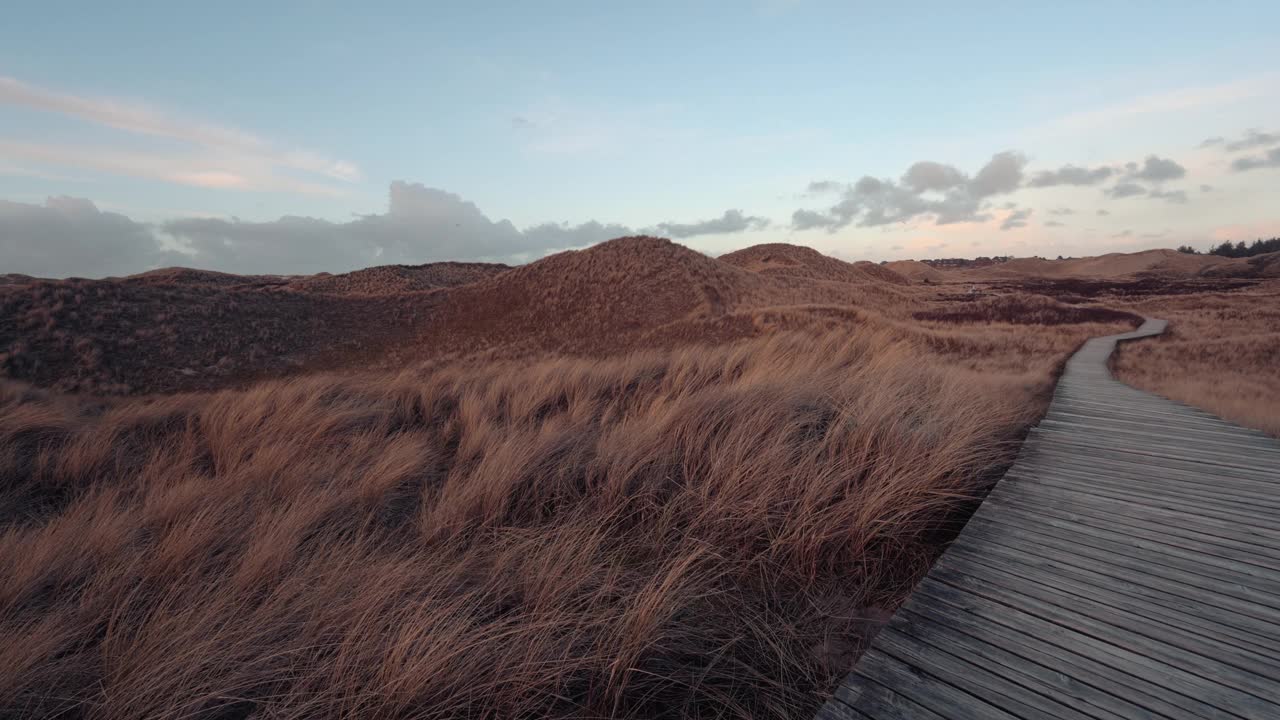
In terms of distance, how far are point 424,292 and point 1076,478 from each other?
35.7m

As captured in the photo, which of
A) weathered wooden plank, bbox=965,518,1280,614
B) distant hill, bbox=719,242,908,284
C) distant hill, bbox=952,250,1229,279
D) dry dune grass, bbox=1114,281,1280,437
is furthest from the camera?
distant hill, bbox=952,250,1229,279

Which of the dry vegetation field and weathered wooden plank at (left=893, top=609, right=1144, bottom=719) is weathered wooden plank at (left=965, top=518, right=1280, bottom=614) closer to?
the dry vegetation field

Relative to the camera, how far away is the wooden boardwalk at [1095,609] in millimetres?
1755

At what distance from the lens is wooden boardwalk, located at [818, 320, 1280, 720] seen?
1.75 m

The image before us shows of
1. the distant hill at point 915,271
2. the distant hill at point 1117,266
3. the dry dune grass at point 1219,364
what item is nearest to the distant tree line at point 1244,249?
the distant hill at point 1117,266

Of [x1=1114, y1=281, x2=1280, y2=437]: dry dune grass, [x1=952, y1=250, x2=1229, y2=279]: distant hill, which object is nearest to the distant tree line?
[x1=952, y1=250, x2=1229, y2=279]: distant hill

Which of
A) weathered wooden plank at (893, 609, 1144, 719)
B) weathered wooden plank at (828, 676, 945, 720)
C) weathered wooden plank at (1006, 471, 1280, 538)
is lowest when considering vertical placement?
weathered wooden plank at (1006, 471, 1280, 538)

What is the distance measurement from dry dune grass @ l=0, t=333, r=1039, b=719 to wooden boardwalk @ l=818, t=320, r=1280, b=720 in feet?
1.10

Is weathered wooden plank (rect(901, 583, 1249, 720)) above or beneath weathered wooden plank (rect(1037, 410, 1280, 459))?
above

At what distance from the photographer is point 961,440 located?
3.84 metres

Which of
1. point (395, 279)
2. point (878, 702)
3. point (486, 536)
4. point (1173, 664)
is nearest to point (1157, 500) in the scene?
point (1173, 664)

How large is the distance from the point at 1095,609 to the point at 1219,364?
18.7 meters

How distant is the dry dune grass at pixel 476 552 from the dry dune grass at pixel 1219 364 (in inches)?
231

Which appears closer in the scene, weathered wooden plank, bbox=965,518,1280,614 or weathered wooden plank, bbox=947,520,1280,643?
weathered wooden plank, bbox=947,520,1280,643
